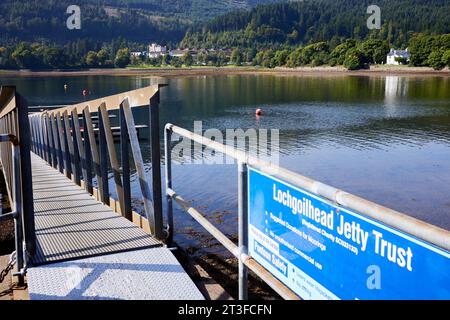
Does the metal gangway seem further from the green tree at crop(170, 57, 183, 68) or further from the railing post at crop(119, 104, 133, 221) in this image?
the green tree at crop(170, 57, 183, 68)

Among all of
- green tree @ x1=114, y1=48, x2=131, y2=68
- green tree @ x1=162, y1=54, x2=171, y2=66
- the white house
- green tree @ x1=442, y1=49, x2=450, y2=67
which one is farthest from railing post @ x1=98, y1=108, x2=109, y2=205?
green tree @ x1=162, y1=54, x2=171, y2=66

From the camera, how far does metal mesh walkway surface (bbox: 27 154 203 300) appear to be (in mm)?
4105

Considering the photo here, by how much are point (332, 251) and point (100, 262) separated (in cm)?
271

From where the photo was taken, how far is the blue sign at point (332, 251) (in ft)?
6.62

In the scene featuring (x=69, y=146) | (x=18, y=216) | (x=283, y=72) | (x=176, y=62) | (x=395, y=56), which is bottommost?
(x=283, y=72)

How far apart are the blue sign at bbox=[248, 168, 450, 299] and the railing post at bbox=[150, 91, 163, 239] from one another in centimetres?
197

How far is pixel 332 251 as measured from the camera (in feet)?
8.37

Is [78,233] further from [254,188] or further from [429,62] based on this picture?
[429,62]

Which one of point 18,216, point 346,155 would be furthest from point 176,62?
point 18,216

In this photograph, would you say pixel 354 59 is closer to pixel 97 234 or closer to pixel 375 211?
pixel 97 234

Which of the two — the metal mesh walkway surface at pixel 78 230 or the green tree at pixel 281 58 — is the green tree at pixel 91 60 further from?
the metal mesh walkway surface at pixel 78 230

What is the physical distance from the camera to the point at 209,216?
12.6m

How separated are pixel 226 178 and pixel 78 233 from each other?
11.6 m
